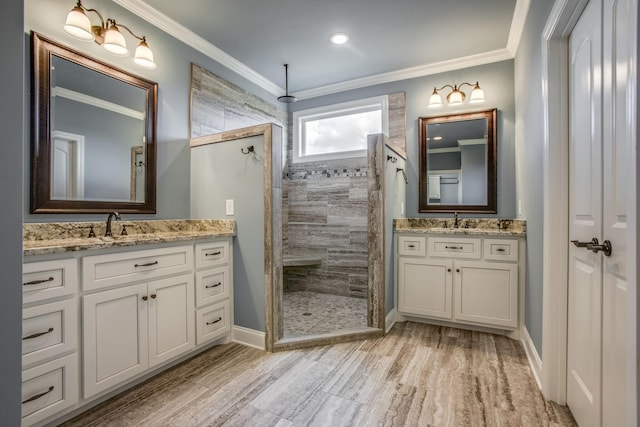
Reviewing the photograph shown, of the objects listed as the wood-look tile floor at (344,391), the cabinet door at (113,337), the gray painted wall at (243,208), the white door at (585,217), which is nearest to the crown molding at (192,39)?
the gray painted wall at (243,208)

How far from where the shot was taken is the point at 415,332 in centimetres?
273

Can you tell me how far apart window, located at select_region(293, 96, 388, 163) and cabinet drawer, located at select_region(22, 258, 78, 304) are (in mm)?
2999

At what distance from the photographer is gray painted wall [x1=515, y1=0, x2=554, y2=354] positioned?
1.91 meters

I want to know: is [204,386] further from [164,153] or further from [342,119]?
[342,119]

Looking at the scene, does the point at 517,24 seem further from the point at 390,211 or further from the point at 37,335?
the point at 37,335

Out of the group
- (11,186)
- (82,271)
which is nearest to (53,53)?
(82,271)

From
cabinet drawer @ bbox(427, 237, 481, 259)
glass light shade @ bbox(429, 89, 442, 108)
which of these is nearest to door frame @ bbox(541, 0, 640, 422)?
cabinet drawer @ bbox(427, 237, 481, 259)

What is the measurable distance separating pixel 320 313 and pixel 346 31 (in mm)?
2778

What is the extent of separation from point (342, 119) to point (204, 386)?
3.32 m

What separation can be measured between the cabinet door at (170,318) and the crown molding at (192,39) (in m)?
2.11

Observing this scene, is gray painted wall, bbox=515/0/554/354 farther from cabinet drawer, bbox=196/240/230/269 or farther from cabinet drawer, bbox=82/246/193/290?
cabinet drawer, bbox=82/246/193/290

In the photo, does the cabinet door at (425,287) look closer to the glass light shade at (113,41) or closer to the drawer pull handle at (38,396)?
the drawer pull handle at (38,396)

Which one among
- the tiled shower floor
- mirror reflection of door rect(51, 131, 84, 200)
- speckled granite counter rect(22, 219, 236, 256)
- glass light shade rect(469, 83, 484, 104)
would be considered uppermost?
glass light shade rect(469, 83, 484, 104)

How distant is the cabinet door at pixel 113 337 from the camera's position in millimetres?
1548
